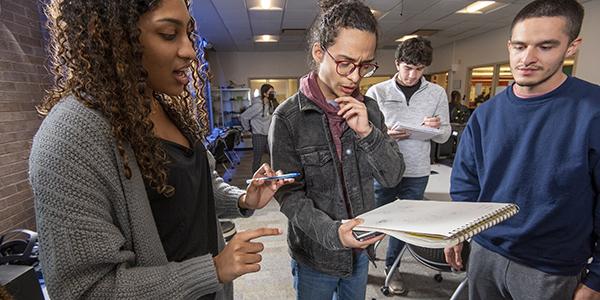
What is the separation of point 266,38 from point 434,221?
7214mm

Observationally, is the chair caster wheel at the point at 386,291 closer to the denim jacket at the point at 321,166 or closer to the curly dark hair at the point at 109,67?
the denim jacket at the point at 321,166

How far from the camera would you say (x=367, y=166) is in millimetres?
1064

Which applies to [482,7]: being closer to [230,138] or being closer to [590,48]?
[590,48]

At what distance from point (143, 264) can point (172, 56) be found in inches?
17.6

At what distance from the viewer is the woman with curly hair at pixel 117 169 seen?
504 millimetres

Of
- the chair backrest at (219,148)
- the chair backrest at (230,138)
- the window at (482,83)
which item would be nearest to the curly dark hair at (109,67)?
the chair backrest at (219,148)

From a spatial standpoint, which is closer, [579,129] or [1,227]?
[579,129]

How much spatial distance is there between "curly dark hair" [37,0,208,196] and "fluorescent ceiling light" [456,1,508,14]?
5786 millimetres

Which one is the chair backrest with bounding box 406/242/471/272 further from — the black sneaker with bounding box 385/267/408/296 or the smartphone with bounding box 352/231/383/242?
the smartphone with bounding box 352/231/383/242

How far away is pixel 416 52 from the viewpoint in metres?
2.00

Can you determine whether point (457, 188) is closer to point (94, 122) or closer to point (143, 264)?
point (143, 264)

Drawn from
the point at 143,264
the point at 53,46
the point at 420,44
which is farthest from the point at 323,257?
the point at 420,44

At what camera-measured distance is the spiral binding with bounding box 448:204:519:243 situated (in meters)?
0.66

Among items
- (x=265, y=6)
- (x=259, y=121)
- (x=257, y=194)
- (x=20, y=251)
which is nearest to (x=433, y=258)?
(x=257, y=194)
